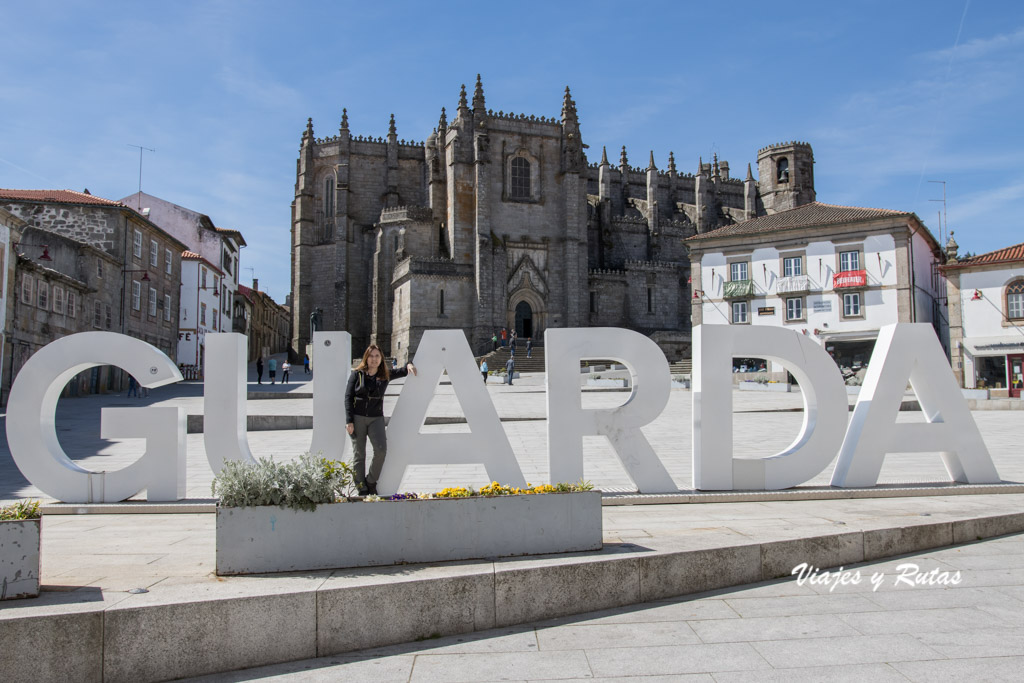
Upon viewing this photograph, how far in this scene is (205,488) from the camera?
Answer: 8.66 metres

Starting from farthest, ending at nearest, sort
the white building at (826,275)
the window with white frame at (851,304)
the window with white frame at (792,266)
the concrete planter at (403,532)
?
the window with white frame at (792,266), the window with white frame at (851,304), the white building at (826,275), the concrete planter at (403,532)

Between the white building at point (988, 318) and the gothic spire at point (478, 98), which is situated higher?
the gothic spire at point (478, 98)

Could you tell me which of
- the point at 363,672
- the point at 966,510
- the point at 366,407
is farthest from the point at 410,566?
the point at 966,510

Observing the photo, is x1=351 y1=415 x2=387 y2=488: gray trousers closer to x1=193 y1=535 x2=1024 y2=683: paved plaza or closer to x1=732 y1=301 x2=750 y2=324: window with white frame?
x1=193 y1=535 x2=1024 y2=683: paved plaza

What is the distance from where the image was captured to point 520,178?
48.6 metres

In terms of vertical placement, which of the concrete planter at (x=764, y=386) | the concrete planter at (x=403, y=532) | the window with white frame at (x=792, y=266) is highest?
the window with white frame at (x=792, y=266)

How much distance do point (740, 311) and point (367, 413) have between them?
1261 inches

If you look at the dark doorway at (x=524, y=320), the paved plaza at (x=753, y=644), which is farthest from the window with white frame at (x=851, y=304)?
the paved plaza at (x=753, y=644)

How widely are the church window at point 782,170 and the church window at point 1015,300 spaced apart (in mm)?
33542

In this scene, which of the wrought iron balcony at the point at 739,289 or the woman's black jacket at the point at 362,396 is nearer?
the woman's black jacket at the point at 362,396

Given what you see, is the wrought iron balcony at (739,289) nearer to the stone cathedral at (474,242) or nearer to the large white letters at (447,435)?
the stone cathedral at (474,242)

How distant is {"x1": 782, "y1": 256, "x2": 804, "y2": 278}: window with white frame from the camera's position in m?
35.5

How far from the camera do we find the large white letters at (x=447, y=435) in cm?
748

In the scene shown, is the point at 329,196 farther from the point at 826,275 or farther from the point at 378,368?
the point at 378,368
